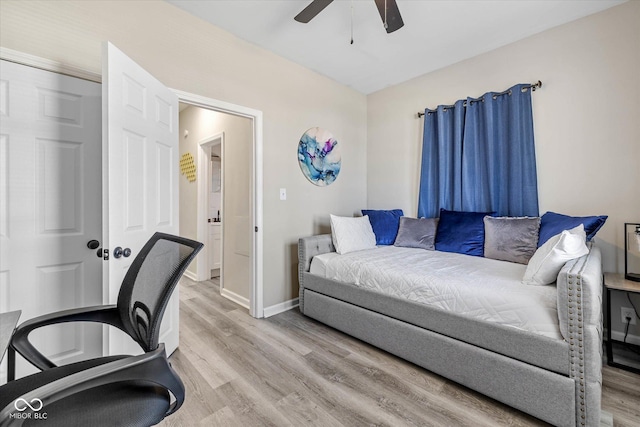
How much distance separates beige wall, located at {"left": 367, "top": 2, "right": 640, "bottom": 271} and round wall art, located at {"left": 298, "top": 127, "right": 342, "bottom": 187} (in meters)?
1.50

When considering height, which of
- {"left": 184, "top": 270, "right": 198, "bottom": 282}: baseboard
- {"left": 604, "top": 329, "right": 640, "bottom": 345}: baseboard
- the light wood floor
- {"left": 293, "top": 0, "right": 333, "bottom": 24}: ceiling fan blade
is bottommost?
the light wood floor

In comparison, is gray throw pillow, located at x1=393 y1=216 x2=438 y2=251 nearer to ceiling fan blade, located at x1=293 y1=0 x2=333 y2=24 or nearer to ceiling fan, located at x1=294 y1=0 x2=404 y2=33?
ceiling fan, located at x1=294 y1=0 x2=404 y2=33

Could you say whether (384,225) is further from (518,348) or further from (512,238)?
(518,348)

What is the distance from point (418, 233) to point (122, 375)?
2.77 m

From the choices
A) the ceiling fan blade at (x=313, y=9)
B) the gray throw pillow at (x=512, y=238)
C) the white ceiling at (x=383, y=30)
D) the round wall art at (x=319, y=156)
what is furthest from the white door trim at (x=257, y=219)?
the gray throw pillow at (x=512, y=238)

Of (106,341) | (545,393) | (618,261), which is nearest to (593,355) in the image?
(545,393)


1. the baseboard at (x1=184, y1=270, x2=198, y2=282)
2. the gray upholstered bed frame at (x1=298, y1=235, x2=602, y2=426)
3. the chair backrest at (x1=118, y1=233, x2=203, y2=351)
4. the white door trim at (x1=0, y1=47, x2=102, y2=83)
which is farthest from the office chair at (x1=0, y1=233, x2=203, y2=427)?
the baseboard at (x1=184, y1=270, x2=198, y2=282)

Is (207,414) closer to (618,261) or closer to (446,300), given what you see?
(446,300)

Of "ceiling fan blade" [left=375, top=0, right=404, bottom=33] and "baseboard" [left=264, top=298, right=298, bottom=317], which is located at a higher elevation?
"ceiling fan blade" [left=375, top=0, right=404, bottom=33]

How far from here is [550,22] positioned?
Result: 239 centimetres

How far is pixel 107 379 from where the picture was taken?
0.71 meters

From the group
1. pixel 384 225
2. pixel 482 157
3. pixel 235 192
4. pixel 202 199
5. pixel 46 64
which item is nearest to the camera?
pixel 46 64

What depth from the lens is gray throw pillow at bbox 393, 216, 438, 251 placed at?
2949mm

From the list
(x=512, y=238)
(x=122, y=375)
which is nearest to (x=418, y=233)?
(x=512, y=238)
